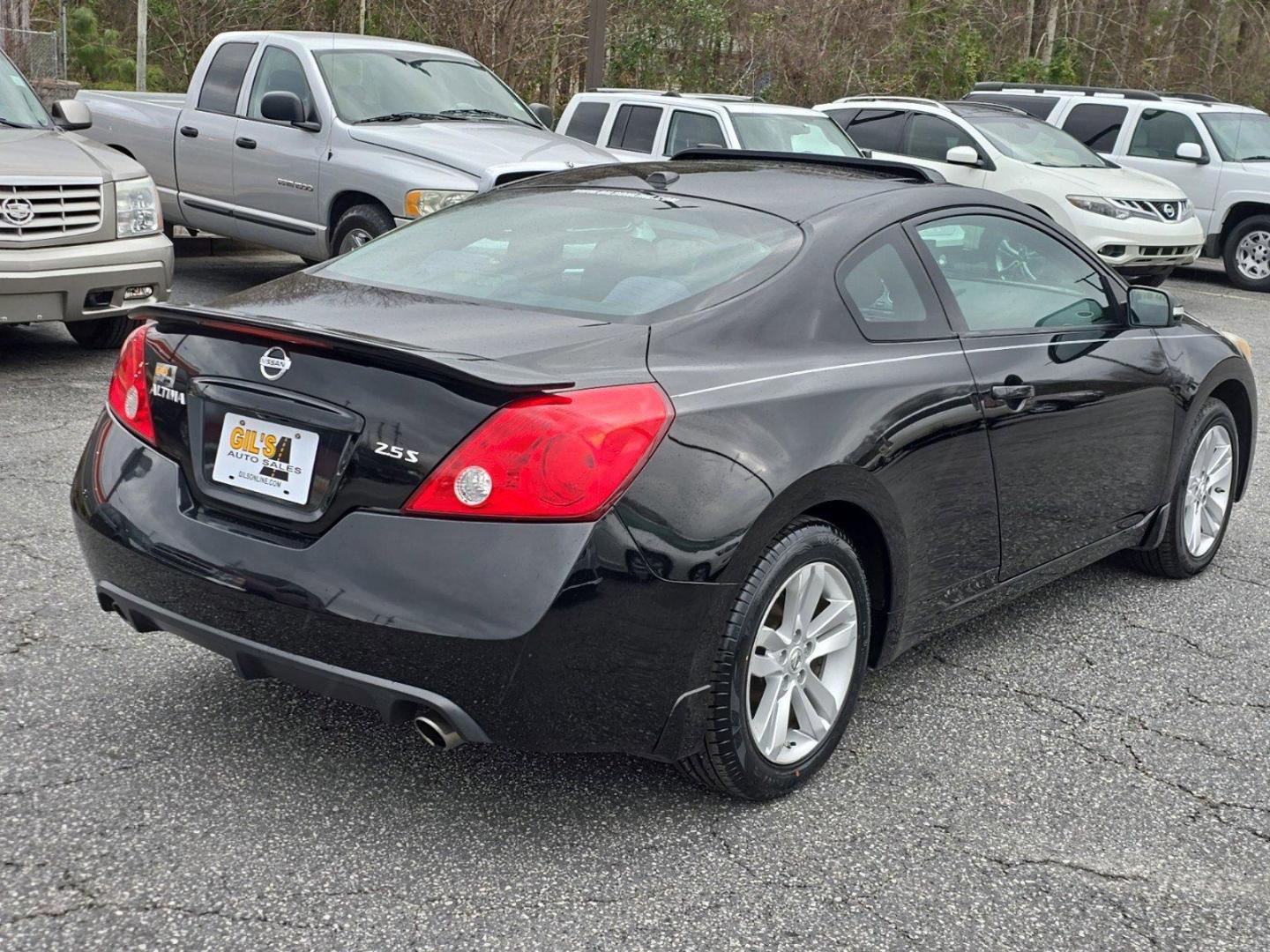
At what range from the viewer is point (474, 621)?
9.50 feet

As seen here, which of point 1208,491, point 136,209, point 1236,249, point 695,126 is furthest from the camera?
point 1236,249

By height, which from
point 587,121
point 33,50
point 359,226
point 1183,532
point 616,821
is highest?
point 587,121

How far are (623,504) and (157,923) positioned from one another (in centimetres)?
122

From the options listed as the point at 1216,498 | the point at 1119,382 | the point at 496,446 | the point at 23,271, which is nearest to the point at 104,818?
the point at 496,446

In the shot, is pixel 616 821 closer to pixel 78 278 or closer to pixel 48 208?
pixel 78 278

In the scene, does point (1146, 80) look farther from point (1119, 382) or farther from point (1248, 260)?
point (1119, 382)

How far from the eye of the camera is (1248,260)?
15.7 meters

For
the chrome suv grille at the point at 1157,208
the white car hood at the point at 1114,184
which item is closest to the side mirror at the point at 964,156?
the white car hood at the point at 1114,184

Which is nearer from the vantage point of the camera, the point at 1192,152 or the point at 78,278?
the point at 78,278

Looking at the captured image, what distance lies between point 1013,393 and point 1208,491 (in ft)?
5.80

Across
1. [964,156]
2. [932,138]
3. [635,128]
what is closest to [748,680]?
[635,128]

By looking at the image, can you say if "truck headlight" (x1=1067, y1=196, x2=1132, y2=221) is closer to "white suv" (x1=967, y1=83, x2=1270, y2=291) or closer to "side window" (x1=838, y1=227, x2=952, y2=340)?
"white suv" (x1=967, y1=83, x2=1270, y2=291)

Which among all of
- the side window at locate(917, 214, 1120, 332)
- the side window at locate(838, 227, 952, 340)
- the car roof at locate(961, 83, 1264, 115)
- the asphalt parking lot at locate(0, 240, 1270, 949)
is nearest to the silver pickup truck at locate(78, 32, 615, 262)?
the side window at locate(917, 214, 1120, 332)

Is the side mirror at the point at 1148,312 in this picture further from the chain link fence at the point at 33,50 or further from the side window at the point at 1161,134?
the chain link fence at the point at 33,50
